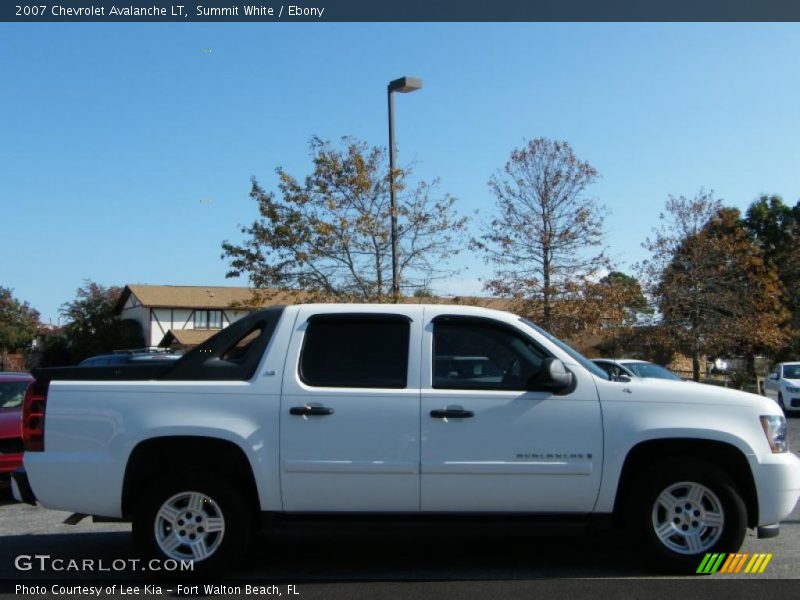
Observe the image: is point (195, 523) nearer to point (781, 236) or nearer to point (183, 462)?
point (183, 462)

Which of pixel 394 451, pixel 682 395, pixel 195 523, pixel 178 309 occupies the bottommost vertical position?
pixel 195 523

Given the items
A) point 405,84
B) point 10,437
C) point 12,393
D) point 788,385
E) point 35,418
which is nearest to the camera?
point 35,418

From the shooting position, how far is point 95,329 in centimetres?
5944

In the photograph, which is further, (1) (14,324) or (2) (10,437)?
(1) (14,324)

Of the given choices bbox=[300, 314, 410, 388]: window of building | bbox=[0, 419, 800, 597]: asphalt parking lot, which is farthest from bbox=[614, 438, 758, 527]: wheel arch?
bbox=[300, 314, 410, 388]: window of building

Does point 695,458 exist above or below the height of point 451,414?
below

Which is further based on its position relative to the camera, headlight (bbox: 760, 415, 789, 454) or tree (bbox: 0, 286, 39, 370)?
Answer: tree (bbox: 0, 286, 39, 370)

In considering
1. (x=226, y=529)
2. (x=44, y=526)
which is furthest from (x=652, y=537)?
(x=44, y=526)

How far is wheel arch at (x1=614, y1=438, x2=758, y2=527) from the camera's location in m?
5.89

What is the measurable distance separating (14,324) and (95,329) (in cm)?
542

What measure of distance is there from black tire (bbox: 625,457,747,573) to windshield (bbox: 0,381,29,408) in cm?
782

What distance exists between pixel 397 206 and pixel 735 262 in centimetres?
1580

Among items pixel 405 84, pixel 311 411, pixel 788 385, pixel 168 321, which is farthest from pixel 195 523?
pixel 168 321

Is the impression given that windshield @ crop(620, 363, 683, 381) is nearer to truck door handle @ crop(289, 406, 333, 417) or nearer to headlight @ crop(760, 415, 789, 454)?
headlight @ crop(760, 415, 789, 454)
